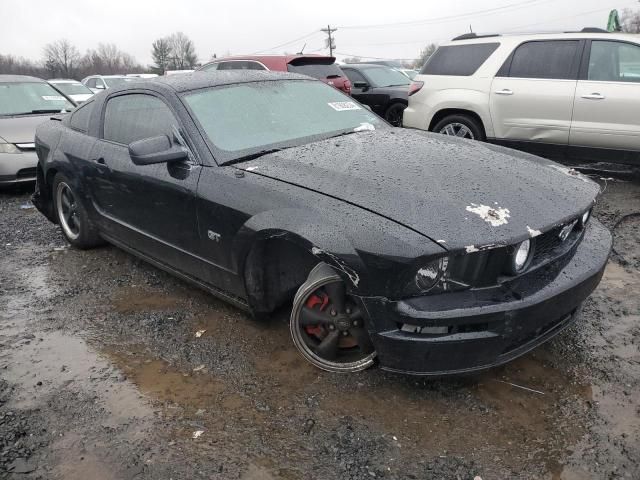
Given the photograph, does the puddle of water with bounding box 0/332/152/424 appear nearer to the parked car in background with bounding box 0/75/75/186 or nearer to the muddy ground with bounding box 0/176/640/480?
the muddy ground with bounding box 0/176/640/480

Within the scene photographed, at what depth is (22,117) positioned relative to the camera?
723cm

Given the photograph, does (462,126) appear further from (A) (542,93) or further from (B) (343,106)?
(B) (343,106)

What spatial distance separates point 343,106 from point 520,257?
6.63 feet

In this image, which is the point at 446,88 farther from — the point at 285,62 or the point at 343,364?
the point at 343,364

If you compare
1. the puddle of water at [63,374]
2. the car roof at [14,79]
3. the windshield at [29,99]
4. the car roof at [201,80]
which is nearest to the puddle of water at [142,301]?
the puddle of water at [63,374]

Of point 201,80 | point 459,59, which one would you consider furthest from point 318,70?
point 201,80

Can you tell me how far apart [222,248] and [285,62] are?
6.36 meters

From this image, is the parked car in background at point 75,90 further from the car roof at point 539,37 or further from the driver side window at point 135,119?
Result: the driver side window at point 135,119

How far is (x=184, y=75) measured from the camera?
146 inches

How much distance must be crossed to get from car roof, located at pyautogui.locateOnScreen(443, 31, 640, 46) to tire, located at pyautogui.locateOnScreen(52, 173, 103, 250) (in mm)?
5066

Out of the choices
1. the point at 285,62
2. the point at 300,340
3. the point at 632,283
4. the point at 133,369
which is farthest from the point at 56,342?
the point at 285,62

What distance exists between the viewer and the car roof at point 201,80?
3.46 metres

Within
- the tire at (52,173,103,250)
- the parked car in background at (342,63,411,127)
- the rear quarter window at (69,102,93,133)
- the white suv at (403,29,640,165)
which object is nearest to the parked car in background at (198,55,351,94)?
the parked car in background at (342,63,411,127)

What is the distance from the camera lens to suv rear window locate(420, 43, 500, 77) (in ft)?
21.7
